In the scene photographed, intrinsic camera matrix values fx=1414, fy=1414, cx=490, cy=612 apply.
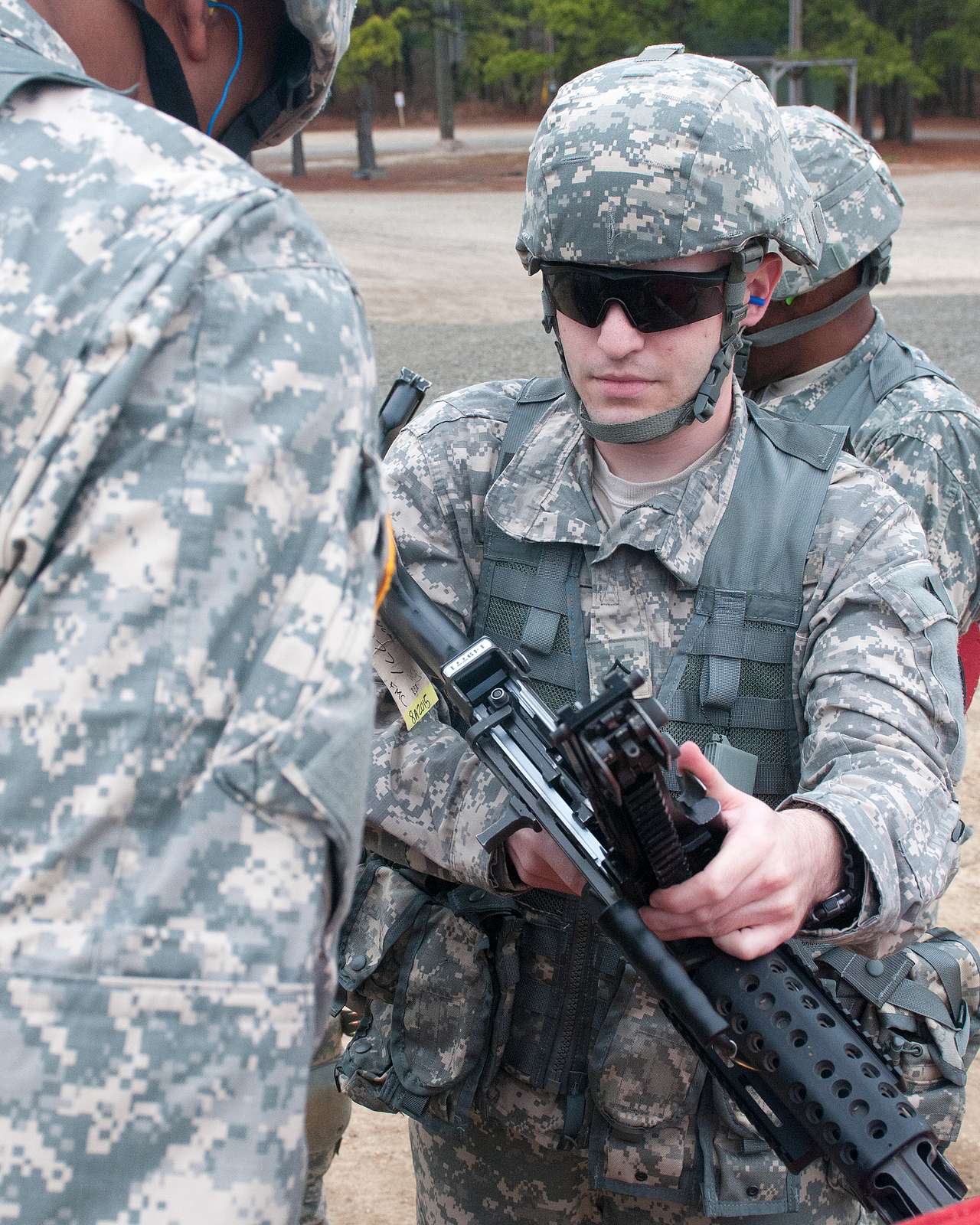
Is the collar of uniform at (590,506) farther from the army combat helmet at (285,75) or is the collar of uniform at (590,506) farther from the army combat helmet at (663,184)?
the army combat helmet at (285,75)

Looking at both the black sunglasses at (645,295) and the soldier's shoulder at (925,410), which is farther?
the soldier's shoulder at (925,410)

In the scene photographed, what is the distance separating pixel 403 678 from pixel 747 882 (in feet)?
2.05

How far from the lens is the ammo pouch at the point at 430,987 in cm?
225

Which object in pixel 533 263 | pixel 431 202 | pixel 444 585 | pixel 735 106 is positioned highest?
pixel 735 106

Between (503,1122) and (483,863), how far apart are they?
53cm

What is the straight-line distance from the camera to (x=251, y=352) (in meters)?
1.11

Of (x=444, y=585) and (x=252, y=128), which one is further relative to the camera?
(x=444, y=585)

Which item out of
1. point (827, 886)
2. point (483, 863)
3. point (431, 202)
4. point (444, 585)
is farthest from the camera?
point (431, 202)

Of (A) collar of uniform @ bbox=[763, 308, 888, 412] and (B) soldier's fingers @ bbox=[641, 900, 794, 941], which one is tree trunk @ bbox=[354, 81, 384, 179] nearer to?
(A) collar of uniform @ bbox=[763, 308, 888, 412]

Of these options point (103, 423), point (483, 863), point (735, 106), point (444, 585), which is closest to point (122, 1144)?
point (103, 423)

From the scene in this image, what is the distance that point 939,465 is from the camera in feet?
10.5

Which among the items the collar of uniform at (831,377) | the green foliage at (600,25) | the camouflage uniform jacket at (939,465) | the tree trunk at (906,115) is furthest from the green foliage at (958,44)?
the camouflage uniform jacket at (939,465)

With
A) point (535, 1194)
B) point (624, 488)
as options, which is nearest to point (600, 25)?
point (624, 488)

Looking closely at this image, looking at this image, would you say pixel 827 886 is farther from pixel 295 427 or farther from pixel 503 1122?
pixel 295 427
